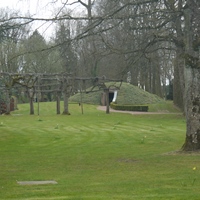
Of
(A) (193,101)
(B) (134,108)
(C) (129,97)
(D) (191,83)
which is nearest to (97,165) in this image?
(A) (193,101)

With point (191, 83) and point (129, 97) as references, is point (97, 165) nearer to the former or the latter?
point (191, 83)

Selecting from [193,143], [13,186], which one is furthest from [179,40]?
[13,186]

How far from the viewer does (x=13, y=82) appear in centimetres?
3859

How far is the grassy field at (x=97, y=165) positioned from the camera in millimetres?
7766

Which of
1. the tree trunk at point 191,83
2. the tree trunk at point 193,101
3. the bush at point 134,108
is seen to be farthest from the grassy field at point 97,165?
the bush at point 134,108

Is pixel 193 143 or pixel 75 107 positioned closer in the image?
pixel 193 143

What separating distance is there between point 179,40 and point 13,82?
2614cm

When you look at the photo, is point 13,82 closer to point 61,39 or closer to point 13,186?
point 61,39

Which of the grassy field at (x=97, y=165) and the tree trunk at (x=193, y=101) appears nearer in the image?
the grassy field at (x=97, y=165)

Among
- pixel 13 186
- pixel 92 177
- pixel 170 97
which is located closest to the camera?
pixel 13 186

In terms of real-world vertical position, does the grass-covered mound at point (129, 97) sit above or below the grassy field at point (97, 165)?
above

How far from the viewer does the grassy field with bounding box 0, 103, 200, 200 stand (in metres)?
7.77

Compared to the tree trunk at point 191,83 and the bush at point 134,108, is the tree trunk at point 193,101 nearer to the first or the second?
the tree trunk at point 191,83

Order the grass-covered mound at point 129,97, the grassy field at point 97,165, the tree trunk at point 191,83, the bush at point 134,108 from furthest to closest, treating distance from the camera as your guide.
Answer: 1. the grass-covered mound at point 129,97
2. the bush at point 134,108
3. the tree trunk at point 191,83
4. the grassy field at point 97,165
